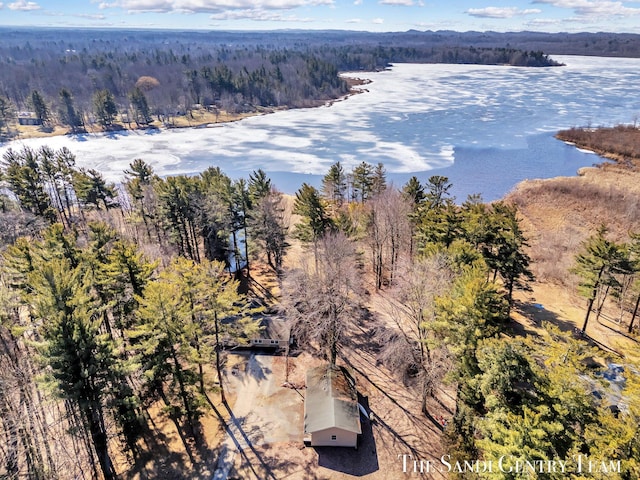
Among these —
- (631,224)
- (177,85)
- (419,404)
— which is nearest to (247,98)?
(177,85)

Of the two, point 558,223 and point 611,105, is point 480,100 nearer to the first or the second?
point 611,105

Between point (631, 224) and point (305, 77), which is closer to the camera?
point (631, 224)

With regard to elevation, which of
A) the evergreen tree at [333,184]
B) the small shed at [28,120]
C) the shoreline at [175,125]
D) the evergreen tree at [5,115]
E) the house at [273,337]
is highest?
the evergreen tree at [5,115]

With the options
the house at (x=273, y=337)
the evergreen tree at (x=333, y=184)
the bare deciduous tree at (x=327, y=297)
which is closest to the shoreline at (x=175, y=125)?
the evergreen tree at (x=333, y=184)

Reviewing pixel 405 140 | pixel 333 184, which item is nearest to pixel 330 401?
pixel 333 184

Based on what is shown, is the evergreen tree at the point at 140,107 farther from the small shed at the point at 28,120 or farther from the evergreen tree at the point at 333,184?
the evergreen tree at the point at 333,184

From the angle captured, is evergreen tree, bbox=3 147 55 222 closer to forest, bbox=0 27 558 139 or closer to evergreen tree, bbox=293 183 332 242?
evergreen tree, bbox=293 183 332 242

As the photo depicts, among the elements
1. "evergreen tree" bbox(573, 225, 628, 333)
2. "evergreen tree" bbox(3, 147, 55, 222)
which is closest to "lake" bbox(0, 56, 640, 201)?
"evergreen tree" bbox(3, 147, 55, 222)
